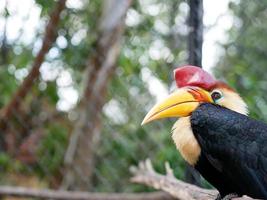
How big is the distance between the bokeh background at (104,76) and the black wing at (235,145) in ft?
3.43

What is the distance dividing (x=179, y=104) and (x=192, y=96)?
60mm

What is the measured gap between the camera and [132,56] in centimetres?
311

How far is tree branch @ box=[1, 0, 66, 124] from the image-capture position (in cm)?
281

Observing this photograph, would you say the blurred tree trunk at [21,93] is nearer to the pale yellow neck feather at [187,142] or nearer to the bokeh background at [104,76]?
the bokeh background at [104,76]

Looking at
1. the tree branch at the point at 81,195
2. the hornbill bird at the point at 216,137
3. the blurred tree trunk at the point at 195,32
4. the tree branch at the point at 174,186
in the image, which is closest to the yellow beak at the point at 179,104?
the hornbill bird at the point at 216,137

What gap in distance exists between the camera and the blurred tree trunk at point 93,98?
308 cm

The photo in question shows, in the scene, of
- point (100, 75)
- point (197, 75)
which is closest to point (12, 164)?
point (100, 75)

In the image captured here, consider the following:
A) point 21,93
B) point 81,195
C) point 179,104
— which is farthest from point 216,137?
point 21,93

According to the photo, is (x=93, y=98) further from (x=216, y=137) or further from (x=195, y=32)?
(x=216, y=137)

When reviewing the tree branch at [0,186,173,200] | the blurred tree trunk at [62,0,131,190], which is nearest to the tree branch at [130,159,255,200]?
the tree branch at [0,186,173,200]

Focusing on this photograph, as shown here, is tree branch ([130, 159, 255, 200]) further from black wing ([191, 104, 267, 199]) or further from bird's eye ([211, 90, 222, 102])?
bird's eye ([211, 90, 222, 102])

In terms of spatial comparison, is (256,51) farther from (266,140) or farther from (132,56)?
(266,140)

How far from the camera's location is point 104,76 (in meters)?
3.12

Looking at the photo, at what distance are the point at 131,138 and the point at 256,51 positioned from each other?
0.93 metres
